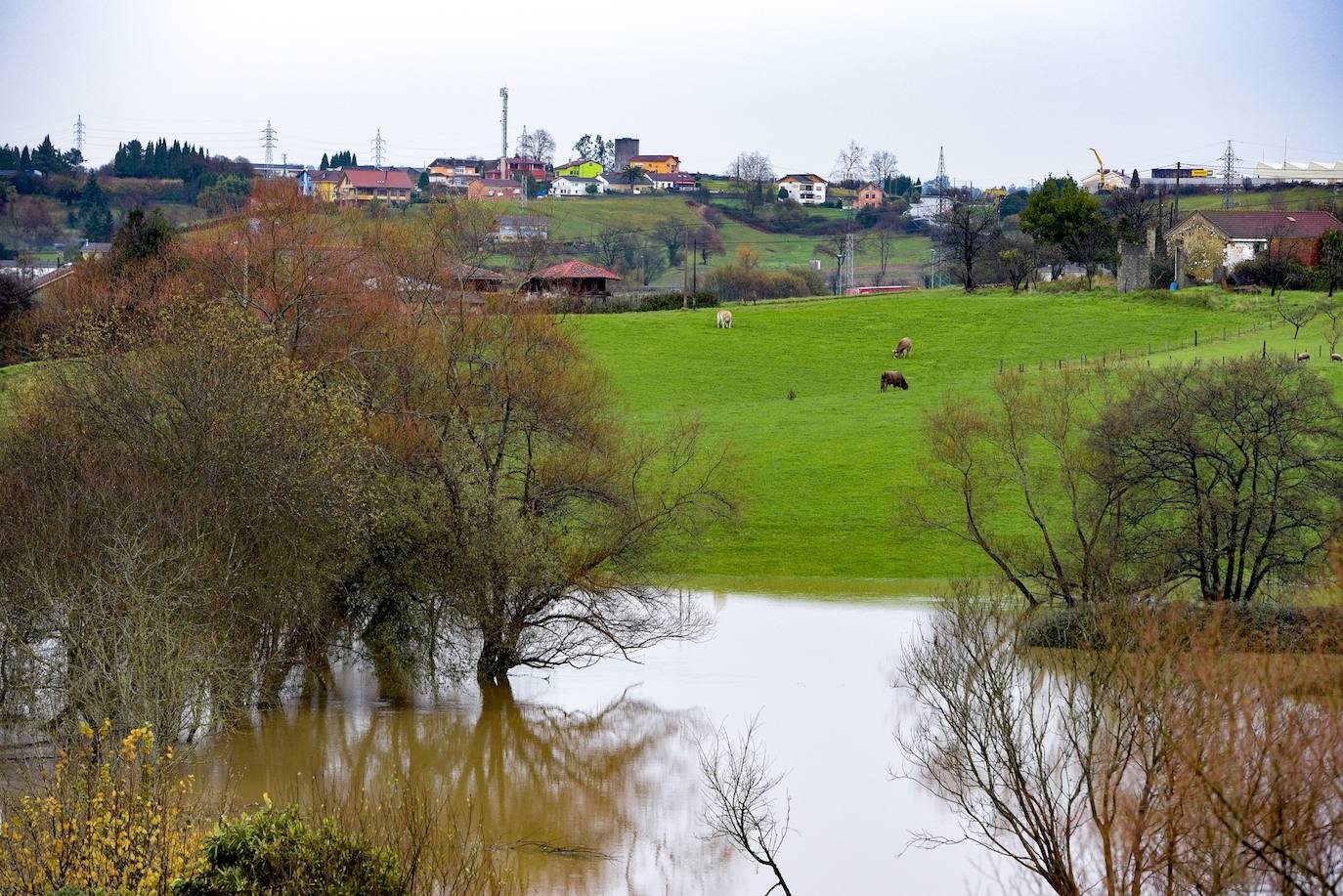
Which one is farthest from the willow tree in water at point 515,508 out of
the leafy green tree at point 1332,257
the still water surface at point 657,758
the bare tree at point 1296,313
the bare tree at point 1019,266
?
the bare tree at point 1019,266

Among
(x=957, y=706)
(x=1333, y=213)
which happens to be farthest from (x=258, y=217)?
(x=1333, y=213)

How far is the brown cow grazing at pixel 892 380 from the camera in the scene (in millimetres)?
57875

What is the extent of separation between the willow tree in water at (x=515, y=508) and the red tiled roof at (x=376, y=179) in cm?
14583

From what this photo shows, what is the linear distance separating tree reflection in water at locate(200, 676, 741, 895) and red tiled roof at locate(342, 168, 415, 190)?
152 meters

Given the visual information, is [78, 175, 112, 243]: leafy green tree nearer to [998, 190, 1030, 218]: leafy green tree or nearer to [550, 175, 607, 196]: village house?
[550, 175, 607, 196]: village house

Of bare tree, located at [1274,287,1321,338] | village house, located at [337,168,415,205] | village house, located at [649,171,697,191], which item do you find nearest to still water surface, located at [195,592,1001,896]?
bare tree, located at [1274,287,1321,338]

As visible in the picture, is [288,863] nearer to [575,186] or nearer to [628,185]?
[575,186]

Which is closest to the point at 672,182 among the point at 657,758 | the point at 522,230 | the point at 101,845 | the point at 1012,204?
the point at 1012,204

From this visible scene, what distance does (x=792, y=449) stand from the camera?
1972 inches

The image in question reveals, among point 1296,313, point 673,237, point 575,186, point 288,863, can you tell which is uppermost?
point 575,186

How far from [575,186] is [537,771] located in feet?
555

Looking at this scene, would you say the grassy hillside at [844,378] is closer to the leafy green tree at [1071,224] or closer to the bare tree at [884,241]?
the leafy green tree at [1071,224]

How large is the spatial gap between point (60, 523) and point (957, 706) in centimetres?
1405

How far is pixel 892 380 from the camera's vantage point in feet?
190
